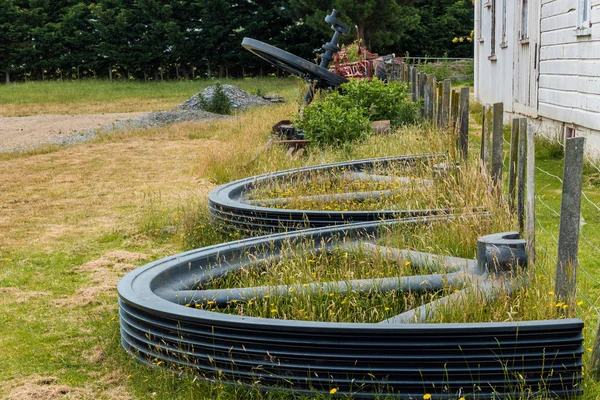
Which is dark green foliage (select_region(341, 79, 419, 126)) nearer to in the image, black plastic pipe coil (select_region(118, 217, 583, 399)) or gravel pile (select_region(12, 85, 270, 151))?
gravel pile (select_region(12, 85, 270, 151))

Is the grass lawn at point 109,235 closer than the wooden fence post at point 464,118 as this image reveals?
Yes

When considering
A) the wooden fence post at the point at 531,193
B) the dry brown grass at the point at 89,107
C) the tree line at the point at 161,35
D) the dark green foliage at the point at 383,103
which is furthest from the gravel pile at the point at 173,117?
the tree line at the point at 161,35

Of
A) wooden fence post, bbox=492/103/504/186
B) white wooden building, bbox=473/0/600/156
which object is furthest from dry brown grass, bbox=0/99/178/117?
wooden fence post, bbox=492/103/504/186

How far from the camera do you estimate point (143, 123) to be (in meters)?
19.0

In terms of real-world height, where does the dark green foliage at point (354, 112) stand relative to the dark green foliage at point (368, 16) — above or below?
below

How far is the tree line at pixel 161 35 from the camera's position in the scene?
1548 inches

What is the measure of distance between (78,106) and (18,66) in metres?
15.6

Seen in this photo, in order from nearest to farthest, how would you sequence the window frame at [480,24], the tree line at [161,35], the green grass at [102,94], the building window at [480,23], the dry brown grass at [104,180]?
1. the dry brown grass at [104,180]
2. the window frame at [480,24]
3. the building window at [480,23]
4. the green grass at [102,94]
5. the tree line at [161,35]

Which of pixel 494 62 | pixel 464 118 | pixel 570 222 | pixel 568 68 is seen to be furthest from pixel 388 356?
pixel 494 62

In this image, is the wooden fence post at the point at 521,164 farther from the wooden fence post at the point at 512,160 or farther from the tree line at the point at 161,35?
the tree line at the point at 161,35

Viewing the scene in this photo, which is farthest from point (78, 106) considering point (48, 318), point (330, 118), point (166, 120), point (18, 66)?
point (48, 318)

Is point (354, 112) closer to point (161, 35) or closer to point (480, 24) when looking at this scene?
point (480, 24)

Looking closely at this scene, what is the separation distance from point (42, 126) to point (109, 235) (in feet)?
45.0

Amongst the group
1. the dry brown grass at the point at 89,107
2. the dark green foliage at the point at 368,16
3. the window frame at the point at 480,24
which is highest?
the dark green foliage at the point at 368,16
